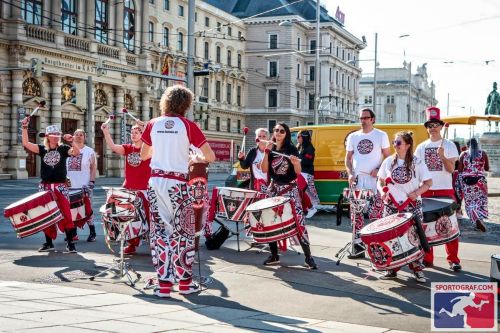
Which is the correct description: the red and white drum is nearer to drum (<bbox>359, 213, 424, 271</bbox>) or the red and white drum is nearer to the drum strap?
the drum strap

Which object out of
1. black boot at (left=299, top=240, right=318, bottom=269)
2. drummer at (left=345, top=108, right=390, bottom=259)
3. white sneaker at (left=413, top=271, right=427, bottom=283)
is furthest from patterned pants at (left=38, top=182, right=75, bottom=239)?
white sneaker at (left=413, top=271, right=427, bottom=283)

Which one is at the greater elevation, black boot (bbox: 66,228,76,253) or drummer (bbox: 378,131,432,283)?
drummer (bbox: 378,131,432,283)

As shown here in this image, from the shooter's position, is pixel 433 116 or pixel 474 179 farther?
pixel 474 179

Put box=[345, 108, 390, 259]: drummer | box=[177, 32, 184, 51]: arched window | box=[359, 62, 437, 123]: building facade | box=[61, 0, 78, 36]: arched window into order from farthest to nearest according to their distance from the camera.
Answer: box=[359, 62, 437, 123]: building facade
box=[177, 32, 184, 51]: arched window
box=[61, 0, 78, 36]: arched window
box=[345, 108, 390, 259]: drummer

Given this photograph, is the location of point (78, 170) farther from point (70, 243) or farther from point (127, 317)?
point (127, 317)

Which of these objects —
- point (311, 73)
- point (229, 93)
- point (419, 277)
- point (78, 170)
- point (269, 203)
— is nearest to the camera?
point (419, 277)

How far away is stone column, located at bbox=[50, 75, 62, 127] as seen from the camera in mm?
41344

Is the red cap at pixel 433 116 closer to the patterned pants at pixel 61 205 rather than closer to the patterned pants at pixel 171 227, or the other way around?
the patterned pants at pixel 171 227

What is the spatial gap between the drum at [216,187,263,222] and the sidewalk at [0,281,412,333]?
3501 mm

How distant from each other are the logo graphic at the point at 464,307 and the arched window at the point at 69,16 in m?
40.0

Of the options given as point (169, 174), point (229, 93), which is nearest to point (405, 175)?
point (169, 174)

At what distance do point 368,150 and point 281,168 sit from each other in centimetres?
132

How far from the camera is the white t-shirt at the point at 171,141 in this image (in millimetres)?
6820

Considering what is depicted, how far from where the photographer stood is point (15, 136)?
1544 inches
